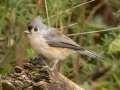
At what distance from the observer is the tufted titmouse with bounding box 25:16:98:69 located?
5320 millimetres

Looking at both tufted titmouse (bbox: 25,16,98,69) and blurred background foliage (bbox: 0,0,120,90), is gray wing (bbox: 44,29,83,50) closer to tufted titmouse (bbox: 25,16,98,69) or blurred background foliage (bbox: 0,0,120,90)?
tufted titmouse (bbox: 25,16,98,69)

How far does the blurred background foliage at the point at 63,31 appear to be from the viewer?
6.39 metres

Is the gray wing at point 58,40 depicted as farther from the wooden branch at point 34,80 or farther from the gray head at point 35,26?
the wooden branch at point 34,80

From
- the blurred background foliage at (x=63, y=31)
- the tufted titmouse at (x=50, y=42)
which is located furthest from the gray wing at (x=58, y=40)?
the blurred background foliage at (x=63, y=31)

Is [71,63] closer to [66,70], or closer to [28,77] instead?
[66,70]

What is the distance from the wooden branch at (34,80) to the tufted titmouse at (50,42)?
426 mm

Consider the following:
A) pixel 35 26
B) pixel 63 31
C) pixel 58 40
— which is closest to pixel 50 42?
pixel 58 40

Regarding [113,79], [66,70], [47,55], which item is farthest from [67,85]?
[113,79]

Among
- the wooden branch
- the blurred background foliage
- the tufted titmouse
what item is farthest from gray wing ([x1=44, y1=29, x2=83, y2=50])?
the blurred background foliage

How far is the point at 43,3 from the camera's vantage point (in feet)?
21.2

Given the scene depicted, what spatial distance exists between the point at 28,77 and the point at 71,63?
226cm

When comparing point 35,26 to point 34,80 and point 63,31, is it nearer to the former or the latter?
point 34,80

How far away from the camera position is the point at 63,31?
669cm

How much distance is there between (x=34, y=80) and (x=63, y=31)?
78.0 inches
